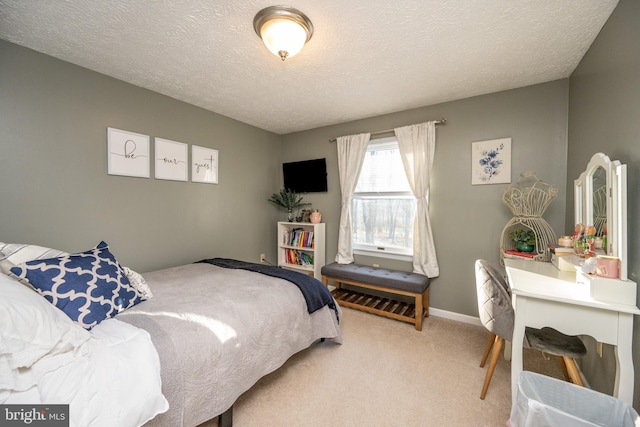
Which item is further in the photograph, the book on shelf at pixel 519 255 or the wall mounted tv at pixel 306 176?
the wall mounted tv at pixel 306 176

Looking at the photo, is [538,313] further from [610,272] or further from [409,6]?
[409,6]

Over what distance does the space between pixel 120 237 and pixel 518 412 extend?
3157 millimetres

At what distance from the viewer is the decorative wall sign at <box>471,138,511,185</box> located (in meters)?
2.54

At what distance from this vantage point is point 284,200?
3.85m

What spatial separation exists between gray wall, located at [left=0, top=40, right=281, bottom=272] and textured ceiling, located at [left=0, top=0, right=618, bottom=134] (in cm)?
20

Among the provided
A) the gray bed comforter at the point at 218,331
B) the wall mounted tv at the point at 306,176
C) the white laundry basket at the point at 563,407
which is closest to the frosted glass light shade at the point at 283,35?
the gray bed comforter at the point at 218,331

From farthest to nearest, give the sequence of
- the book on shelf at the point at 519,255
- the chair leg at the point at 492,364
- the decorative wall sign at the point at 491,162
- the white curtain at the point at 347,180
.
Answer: the white curtain at the point at 347,180 < the decorative wall sign at the point at 491,162 < the book on shelf at the point at 519,255 < the chair leg at the point at 492,364

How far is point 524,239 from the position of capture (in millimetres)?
2309

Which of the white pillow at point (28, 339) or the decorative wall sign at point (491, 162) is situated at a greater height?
the decorative wall sign at point (491, 162)

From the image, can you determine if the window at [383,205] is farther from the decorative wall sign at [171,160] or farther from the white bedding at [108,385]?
the white bedding at [108,385]

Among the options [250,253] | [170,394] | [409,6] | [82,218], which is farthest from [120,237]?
[409,6]

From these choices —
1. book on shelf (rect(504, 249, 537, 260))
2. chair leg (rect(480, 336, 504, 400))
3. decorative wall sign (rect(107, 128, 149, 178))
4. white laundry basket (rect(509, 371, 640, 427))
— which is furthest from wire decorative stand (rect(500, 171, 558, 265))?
decorative wall sign (rect(107, 128, 149, 178))

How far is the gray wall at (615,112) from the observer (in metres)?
1.28

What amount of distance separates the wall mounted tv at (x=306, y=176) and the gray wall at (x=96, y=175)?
84 centimetres
